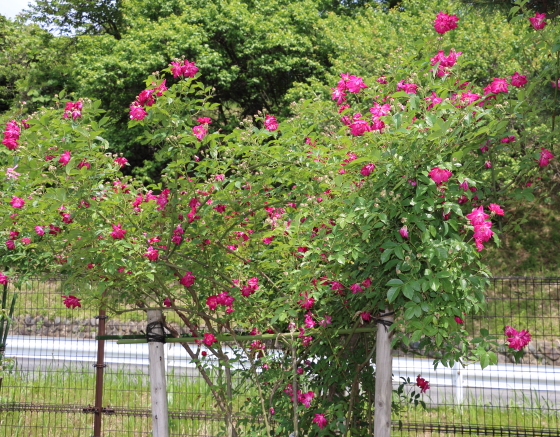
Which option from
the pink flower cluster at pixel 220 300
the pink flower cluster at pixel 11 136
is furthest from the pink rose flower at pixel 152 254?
the pink flower cluster at pixel 11 136

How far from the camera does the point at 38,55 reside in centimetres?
1838

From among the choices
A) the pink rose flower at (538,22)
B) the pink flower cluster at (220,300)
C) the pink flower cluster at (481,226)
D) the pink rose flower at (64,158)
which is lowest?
the pink flower cluster at (220,300)

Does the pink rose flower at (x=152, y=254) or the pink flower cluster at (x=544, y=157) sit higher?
the pink flower cluster at (x=544, y=157)

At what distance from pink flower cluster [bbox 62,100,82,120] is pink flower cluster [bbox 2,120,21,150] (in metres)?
0.26

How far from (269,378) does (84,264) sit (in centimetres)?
107

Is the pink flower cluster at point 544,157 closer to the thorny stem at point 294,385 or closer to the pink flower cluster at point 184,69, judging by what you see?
the thorny stem at point 294,385

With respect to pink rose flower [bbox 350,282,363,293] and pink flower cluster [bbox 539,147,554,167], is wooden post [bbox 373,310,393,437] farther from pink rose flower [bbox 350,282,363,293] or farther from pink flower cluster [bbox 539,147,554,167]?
pink flower cluster [bbox 539,147,554,167]

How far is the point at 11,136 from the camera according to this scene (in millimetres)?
2957

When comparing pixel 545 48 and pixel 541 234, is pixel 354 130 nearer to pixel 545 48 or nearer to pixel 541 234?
pixel 545 48

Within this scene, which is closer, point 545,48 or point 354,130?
point 354,130

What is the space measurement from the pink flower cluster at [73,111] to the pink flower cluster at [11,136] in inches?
10.3

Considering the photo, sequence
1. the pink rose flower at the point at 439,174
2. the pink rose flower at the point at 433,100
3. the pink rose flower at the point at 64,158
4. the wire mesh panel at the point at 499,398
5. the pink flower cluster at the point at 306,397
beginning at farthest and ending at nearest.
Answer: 1. the wire mesh panel at the point at 499,398
2. the pink flower cluster at the point at 306,397
3. the pink rose flower at the point at 64,158
4. the pink rose flower at the point at 433,100
5. the pink rose flower at the point at 439,174

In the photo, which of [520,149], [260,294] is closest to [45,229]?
[260,294]

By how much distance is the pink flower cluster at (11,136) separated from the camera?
2.92 meters
